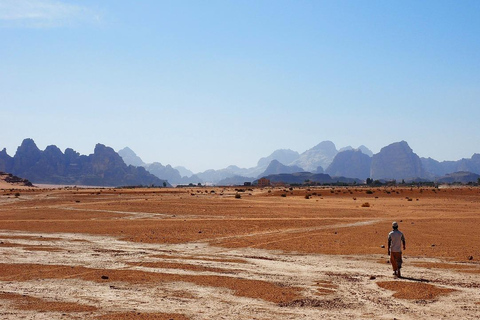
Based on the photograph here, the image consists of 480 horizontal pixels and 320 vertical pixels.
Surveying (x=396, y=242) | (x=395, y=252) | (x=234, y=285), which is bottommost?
(x=234, y=285)

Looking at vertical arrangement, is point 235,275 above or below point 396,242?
below

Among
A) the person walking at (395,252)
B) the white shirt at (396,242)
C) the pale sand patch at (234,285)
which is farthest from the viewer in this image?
the white shirt at (396,242)

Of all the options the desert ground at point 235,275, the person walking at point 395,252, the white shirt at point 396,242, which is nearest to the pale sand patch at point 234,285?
the desert ground at point 235,275

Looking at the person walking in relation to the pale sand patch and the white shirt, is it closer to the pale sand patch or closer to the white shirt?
the white shirt

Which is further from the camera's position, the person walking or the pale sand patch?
the person walking

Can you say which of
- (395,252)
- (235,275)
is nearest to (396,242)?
(395,252)

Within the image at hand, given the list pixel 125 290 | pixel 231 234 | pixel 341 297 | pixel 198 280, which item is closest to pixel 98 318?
pixel 125 290

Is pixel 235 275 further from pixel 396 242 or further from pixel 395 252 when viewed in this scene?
pixel 396 242

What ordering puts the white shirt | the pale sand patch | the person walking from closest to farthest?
the pale sand patch → the person walking → the white shirt

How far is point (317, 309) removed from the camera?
11.2 meters

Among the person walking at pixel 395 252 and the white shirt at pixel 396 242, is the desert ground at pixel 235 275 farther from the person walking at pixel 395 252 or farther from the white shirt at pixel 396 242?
the white shirt at pixel 396 242

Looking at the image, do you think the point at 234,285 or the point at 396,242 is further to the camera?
the point at 396,242

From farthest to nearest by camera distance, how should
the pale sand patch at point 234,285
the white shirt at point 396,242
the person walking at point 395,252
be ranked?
the white shirt at point 396,242 < the person walking at point 395,252 < the pale sand patch at point 234,285

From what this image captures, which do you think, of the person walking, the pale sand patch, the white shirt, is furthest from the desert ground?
the white shirt
